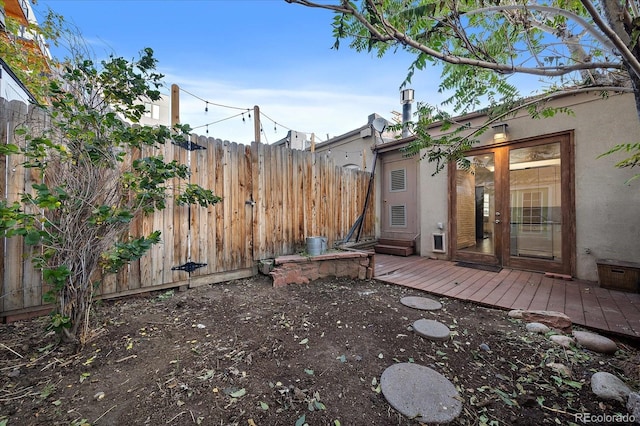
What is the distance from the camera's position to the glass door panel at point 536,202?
12.8ft

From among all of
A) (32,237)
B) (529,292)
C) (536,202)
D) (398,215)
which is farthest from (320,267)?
(536,202)

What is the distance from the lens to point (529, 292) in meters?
3.11

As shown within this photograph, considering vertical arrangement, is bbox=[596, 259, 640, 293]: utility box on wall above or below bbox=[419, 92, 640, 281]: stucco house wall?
below

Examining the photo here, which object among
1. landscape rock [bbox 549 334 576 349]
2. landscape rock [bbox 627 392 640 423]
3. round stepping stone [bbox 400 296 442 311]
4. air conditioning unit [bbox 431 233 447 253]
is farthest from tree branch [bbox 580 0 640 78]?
air conditioning unit [bbox 431 233 447 253]

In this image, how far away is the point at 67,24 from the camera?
83.1 inches

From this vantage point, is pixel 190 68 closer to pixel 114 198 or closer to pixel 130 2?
pixel 130 2

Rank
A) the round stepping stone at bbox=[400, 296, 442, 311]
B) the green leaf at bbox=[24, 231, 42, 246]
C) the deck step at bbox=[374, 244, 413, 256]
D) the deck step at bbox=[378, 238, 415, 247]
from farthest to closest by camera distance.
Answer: the deck step at bbox=[378, 238, 415, 247] < the deck step at bbox=[374, 244, 413, 256] < the round stepping stone at bbox=[400, 296, 442, 311] < the green leaf at bbox=[24, 231, 42, 246]

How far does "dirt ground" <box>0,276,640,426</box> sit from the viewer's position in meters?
1.31

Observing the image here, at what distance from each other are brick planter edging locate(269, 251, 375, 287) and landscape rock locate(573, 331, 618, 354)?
2308 mm

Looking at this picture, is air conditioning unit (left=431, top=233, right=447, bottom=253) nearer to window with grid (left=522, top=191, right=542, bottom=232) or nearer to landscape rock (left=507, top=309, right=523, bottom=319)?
window with grid (left=522, top=191, right=542, bottom=232)

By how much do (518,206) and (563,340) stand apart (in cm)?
292

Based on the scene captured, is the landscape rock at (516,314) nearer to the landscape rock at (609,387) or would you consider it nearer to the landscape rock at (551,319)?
the landscape rock at (551,319)

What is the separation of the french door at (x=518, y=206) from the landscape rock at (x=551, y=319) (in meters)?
2.13

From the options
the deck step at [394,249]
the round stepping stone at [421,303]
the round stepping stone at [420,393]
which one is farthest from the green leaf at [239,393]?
the deck step at [394,249]
